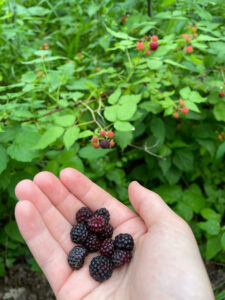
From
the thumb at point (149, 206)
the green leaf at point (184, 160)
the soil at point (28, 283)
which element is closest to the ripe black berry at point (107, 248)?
the thumb at point (149, 206)

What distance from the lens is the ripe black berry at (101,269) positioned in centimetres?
148

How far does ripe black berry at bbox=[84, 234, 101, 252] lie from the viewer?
1697mm

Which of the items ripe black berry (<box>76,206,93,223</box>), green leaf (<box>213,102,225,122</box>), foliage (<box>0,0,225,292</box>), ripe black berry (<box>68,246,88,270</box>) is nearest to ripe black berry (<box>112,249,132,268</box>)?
ripe black berry (<box>68,246,88,270</box>)

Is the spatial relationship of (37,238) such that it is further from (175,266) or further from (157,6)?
(157,6)

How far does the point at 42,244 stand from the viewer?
156 cm

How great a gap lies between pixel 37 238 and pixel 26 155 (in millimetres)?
464

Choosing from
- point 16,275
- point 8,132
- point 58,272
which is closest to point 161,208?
point 58,272

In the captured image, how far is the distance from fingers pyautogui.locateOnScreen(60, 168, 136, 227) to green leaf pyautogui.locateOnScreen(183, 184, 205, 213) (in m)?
0.76

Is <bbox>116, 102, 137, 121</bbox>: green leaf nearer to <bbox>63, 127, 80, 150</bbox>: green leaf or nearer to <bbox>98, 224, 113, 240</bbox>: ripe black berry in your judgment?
<bbox>63, 127, 80, 150</bbox>: green leaf

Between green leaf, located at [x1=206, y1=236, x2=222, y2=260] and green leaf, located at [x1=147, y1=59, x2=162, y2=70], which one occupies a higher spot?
green leaf, located at [x1=147, y1=59, x2=162, y2=70]

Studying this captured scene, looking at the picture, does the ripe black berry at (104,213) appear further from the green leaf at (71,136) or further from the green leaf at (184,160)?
the green leaf at (184,160)

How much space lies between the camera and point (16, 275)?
2.44 metres

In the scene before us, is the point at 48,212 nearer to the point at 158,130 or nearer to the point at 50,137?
the point at 50,137

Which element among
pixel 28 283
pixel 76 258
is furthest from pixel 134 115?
pixel 28 283
